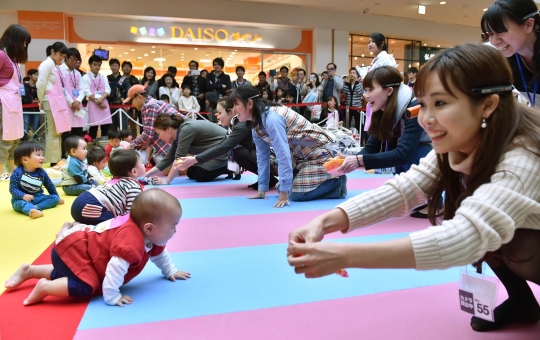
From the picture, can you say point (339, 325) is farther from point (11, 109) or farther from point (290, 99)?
point (290, 99)

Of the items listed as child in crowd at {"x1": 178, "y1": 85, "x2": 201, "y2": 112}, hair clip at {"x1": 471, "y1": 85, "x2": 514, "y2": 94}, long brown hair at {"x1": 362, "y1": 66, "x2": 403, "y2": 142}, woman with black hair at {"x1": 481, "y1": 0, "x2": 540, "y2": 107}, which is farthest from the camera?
child in crowd at {"x1": 178, "y1": 85, "x2": 201, "y2": 112}

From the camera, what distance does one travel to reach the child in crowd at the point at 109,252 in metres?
1.87

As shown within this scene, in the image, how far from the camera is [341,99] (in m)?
10.9

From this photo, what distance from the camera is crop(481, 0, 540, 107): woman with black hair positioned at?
2158 mm

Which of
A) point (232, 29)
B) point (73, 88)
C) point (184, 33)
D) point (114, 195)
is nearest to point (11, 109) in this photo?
point (73, 88)

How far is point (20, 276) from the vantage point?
2.06 meters

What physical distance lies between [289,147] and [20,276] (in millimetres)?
2635

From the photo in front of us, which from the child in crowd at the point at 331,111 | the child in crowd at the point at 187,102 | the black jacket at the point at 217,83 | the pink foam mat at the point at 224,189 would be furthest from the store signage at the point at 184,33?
the pink foam mat at the point at 224,189

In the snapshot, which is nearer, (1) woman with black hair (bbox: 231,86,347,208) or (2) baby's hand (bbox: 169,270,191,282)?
(2) baby's hand (bbox: 169,270,191,282)

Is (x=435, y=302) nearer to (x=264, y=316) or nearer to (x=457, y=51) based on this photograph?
(x=264, y=316)

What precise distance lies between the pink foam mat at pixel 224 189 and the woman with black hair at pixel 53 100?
2.33 metres

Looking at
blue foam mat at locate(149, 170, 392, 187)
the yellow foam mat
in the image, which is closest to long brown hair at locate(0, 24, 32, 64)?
the yellow foam mat

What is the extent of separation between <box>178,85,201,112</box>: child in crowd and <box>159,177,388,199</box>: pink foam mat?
4.98 metres

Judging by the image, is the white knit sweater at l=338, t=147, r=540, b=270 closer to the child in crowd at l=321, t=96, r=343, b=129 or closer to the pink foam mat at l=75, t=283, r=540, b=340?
the pink foam mat at l=75, t=283, r=540, b=340
